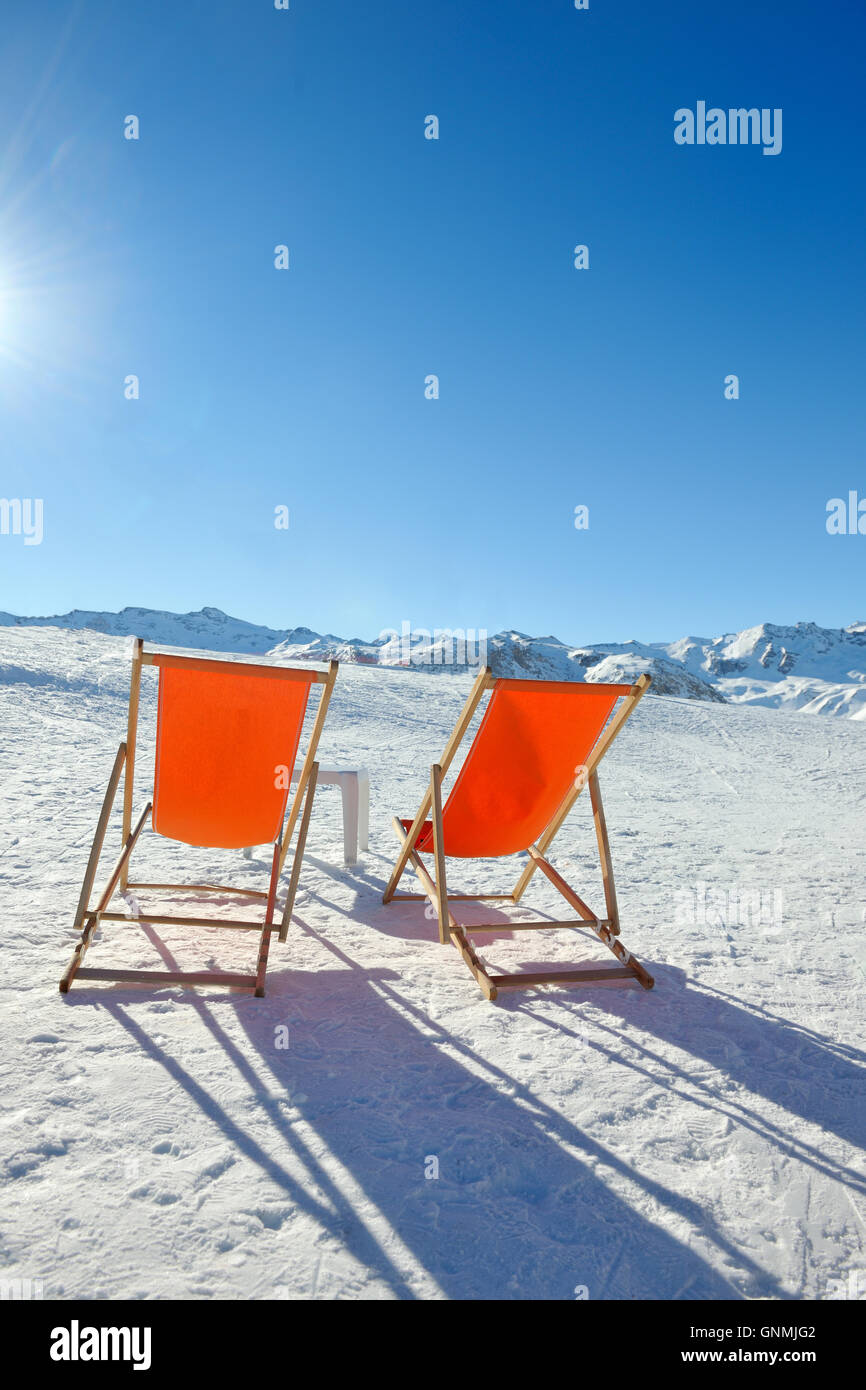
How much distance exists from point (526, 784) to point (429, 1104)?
1.43 m

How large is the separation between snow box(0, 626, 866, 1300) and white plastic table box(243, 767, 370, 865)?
194 millimetres

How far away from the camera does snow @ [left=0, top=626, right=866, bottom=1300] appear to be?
1.48 m

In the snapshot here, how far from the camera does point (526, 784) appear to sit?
3146 millimetres

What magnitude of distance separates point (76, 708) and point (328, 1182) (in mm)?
7893

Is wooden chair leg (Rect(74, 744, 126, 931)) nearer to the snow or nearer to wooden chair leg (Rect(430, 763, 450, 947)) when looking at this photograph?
the snow

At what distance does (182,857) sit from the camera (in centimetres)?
419

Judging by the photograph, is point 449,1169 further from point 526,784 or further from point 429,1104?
point 526,784

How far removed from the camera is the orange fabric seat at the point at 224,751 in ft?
9.34

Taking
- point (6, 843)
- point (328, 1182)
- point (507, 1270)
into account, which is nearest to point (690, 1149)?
point (507, 1270)

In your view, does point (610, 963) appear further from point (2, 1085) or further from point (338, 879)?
point (2, 1085)

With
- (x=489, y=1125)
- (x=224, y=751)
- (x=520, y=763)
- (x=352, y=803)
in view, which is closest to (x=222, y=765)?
(x=224, y=751)

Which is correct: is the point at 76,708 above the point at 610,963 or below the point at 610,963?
above
